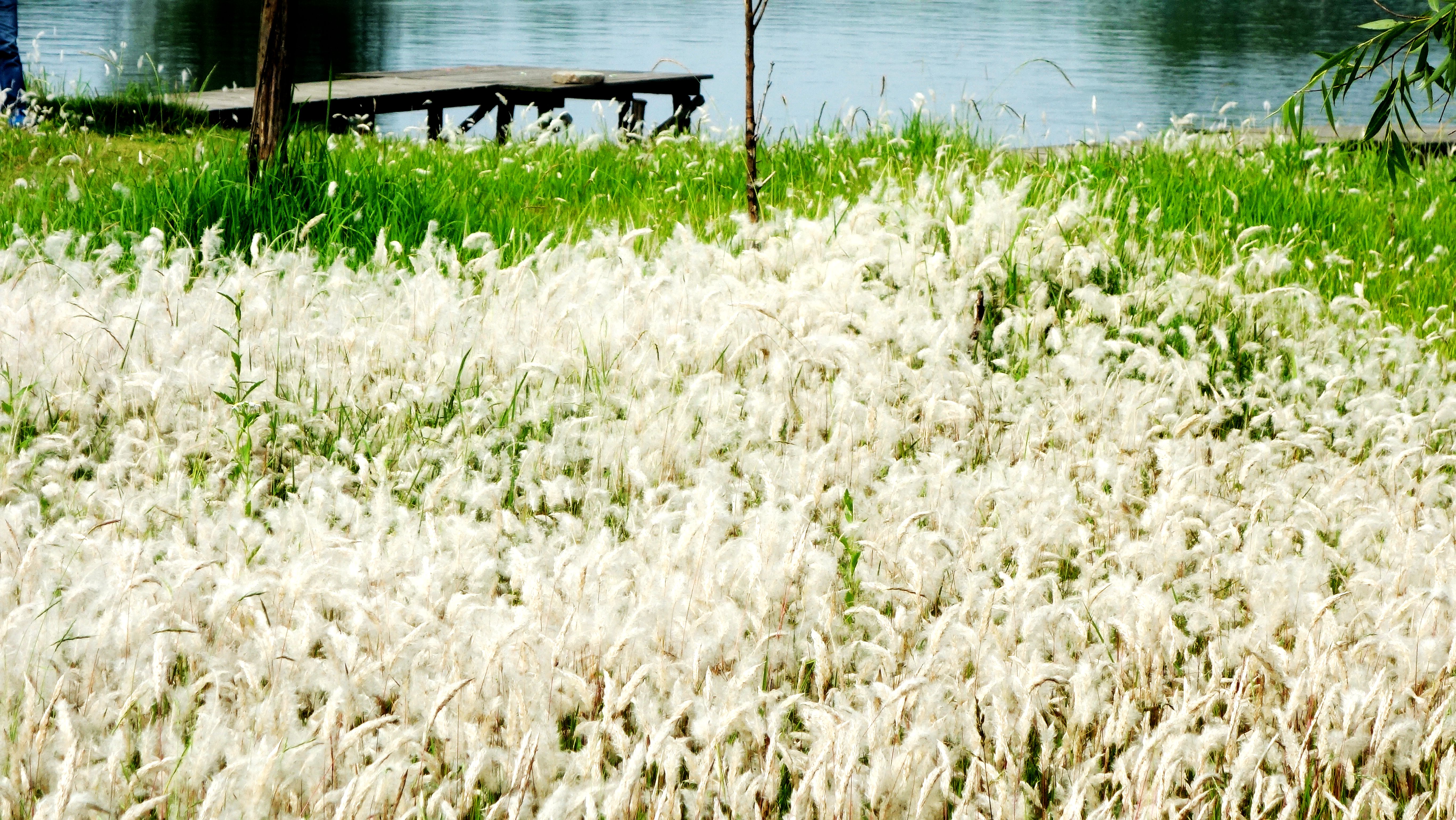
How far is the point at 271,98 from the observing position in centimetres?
511

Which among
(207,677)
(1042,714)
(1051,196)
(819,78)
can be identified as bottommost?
(1042,714)

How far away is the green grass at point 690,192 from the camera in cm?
497

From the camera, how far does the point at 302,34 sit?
1375 inches

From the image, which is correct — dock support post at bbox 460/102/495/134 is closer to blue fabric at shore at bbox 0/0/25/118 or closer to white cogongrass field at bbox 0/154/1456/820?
blue fabric at shore at bbox 0/0/25/118

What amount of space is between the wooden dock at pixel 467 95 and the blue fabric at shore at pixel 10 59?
1.21m

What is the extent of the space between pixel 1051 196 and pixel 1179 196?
2.54ft

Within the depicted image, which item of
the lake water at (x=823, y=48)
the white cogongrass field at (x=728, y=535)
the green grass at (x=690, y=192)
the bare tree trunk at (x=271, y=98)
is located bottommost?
the white cogongrass field at (x=728, y=535)

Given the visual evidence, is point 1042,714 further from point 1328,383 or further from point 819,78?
point 819,78

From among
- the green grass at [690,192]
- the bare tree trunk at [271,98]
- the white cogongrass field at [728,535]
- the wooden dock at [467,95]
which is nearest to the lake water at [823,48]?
the green grass at [690,192]

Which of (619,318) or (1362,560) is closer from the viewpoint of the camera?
(1362,560)

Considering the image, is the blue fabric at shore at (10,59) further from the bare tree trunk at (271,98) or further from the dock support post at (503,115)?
the bare tree trunk at (271,98)

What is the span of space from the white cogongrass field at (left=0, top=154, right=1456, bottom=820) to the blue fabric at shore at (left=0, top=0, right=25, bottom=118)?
20.1 feet

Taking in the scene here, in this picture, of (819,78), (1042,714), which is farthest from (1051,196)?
(819,78)

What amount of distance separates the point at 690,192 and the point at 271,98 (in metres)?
1.95
